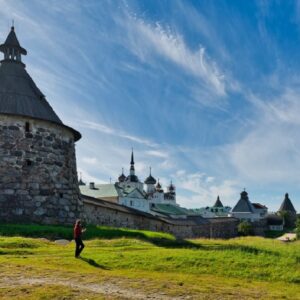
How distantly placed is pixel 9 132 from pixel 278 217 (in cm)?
8527

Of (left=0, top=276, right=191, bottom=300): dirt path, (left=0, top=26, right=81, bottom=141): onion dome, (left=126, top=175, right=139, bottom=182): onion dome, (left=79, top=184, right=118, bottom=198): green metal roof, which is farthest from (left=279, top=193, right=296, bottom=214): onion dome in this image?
(left=0, top=276, right=191, bottom=300): dirt path

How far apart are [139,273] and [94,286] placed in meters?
2.29

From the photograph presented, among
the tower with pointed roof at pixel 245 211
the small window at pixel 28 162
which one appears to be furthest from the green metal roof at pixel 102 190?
the small window at pixel 28 162

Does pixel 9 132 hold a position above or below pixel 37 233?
above

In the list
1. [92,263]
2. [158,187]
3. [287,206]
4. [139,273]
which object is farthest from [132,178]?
[139,273]

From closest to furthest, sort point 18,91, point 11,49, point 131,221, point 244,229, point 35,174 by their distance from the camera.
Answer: point 35,174
point 18,91
point 11,49
point 131,221
point 244,229

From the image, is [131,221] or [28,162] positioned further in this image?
[131,221]

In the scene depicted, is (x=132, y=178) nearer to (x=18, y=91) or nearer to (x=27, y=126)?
(x=18, y=91)

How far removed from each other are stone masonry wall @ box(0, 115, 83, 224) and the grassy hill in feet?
22.8

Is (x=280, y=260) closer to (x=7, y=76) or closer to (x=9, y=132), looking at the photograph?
(x=9, y=132)

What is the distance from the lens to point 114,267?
39.8 ft

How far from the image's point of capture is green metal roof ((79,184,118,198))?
6946 cm

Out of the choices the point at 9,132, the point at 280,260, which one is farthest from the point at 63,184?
the point at 280,260

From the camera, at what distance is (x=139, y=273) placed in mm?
11359
